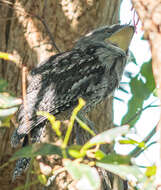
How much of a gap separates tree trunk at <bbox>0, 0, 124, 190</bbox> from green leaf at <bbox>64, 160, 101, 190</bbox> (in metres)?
1.95

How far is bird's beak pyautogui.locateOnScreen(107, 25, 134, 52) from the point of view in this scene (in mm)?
3115

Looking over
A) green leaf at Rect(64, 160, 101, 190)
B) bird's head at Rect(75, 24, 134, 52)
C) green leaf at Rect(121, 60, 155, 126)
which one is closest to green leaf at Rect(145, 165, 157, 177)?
green leaf at Rect(64, 160, 101, 190)

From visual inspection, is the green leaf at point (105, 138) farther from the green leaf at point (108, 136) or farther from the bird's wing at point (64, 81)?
the bird's wing at point (64, 81)

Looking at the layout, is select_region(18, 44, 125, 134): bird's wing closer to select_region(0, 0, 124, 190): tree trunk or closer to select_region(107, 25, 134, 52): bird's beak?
select_region(0, 0, 124, 190): tree trunk

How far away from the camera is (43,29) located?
305 cm

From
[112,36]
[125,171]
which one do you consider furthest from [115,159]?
[112,36]

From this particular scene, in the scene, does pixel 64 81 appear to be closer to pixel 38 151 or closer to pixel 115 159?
pixel 38 151

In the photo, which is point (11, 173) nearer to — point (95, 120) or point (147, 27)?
point (95, 120)

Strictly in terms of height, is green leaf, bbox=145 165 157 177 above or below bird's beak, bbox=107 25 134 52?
below

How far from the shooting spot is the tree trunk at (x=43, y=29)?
2.97 meters

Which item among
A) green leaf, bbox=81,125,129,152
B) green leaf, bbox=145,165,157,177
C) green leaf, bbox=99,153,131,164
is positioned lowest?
green leaf, bbox=145,165,157,177

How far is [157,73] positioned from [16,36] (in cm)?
199

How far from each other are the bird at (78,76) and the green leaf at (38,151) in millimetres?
1573

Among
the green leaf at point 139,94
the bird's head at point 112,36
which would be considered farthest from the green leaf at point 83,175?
the bird's head at point 112,36
